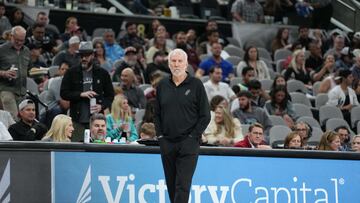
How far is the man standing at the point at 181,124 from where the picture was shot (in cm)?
1133

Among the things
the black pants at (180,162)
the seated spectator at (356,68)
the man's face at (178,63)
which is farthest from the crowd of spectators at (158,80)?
the man's face at (178,63)

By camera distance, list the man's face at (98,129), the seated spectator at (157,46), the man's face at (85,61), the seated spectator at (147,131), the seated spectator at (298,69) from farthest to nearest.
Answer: the seated spectator at (298,69), the seated spectator at (157,46), the man's face at (85,61), the seated spectator at (147,131), the man's face at (98,129)

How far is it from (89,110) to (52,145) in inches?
116

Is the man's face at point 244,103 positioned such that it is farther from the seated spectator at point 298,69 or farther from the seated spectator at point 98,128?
the seated spectator at point 98,128

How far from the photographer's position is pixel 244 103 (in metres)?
17.5

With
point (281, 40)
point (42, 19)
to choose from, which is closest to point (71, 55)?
point (42, 19)

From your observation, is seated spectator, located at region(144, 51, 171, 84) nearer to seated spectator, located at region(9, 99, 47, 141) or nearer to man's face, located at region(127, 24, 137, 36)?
man's face, located at region(127, 24, 137, 36)

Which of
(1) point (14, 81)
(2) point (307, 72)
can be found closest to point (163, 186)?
(1) point (14, 81)

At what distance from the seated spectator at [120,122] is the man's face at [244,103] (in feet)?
7.08

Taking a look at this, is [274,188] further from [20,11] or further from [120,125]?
[20,11]

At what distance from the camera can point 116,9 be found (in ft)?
76.5

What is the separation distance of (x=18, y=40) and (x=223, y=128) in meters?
3.26

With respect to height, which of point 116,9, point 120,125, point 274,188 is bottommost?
point 274,188

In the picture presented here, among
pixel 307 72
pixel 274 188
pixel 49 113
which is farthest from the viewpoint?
pixel 307 72
